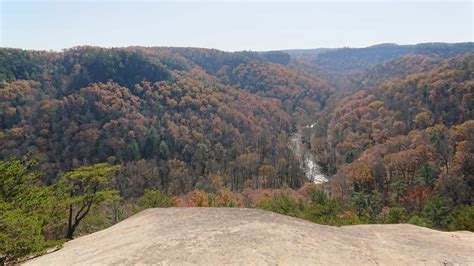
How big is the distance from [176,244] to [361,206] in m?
59.7

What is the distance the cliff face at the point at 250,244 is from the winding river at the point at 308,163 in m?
102

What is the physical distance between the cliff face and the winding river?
101947mm

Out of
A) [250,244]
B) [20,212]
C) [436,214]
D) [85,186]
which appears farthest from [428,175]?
[20,212]

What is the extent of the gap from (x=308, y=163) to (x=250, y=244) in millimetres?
126873

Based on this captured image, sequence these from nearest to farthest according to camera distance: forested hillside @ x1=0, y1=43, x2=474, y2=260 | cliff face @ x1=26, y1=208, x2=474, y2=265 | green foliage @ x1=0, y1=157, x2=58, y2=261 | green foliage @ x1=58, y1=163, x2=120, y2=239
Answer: cliff face @ x1=26, y1=208, x2=474, y2=265 → green foliage @ x1=0, y1=157, x2=58, y2=261 → green foliage @ x1=58, y1=163, x2=120, y2=239 → forested hillside @ x1=0, y1=43, x2=474, y2=260

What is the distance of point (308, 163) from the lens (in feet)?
461

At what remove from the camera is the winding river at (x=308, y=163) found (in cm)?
12588

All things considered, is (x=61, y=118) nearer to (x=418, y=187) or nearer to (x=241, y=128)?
(x=241, y=128)

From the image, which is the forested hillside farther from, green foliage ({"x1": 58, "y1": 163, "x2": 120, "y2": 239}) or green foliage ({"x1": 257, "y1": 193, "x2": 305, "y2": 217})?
green foliage ({"x1": 58, "y1": 163, "x2": 120, "y2": 239})

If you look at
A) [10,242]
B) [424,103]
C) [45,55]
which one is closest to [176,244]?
[10,242]

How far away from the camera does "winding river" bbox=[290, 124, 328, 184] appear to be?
4956 inches

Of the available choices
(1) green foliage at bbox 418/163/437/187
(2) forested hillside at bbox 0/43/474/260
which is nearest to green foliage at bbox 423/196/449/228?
(2) forested hillside at bbox 0/43/474/260

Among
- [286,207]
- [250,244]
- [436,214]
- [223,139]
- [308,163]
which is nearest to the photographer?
[250,244]

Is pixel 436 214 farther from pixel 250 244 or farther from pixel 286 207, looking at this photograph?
pixel 250 244
